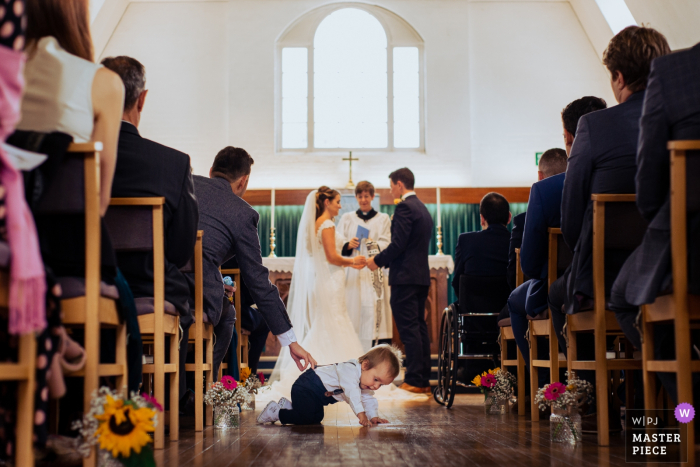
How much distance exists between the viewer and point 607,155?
2727mm

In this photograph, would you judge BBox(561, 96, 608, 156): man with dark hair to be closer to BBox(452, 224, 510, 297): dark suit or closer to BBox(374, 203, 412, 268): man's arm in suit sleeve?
BBox(452, 224, 510, 297): dark suit

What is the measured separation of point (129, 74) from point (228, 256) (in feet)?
4.22

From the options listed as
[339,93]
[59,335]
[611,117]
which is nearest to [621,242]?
[611,117]

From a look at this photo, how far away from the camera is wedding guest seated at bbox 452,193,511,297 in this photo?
16.9 ft

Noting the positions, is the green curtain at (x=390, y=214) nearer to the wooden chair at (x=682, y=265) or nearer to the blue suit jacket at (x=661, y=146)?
the blue suit jacket at (x=661, y=146)

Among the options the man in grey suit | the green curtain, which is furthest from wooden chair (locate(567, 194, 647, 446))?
the green curtain

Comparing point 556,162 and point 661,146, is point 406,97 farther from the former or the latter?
point 661,146

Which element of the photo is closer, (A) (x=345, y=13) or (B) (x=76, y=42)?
(B) (x=76, y=42)

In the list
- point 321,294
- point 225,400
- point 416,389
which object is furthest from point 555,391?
point 321,294

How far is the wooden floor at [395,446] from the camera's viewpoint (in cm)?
231

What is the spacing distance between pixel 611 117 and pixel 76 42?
1.85 meters

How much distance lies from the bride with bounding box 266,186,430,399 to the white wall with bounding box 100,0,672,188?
4.24 metres

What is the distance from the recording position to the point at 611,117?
8.98 feet

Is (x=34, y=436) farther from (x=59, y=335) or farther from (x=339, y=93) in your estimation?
(x=339, y=93)
